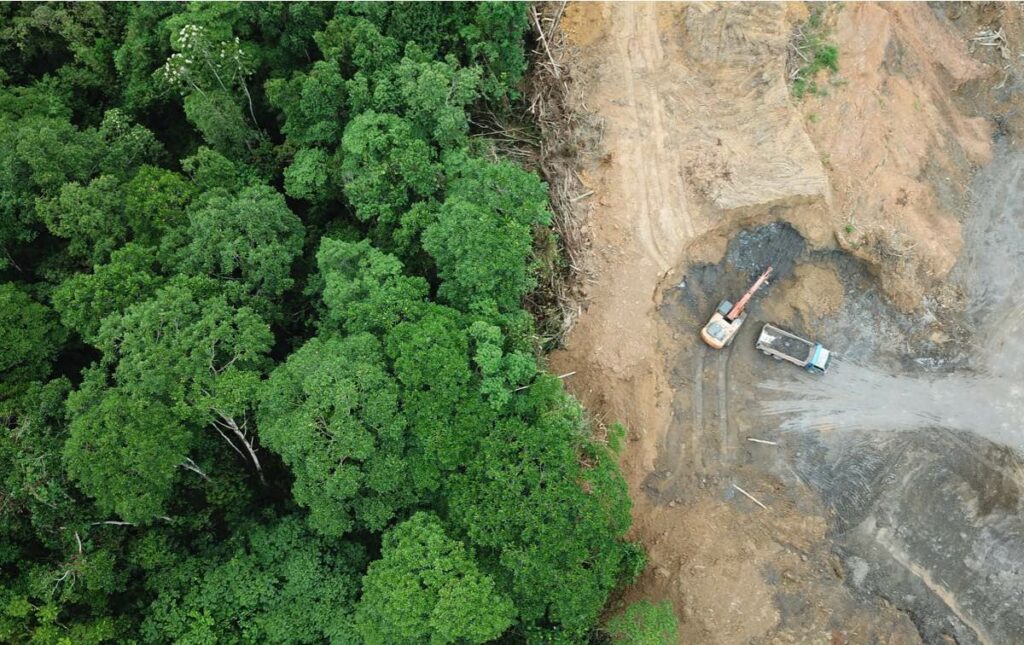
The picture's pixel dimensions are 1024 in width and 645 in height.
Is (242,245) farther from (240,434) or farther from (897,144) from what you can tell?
(897,144)

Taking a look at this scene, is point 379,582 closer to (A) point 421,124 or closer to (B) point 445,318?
(B) point 445,318

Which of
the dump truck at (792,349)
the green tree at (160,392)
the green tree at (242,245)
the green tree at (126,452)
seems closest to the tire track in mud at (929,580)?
the dump truck at (792,349)

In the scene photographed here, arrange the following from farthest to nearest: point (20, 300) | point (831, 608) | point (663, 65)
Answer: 1. point (663, 65)
2. point (831, 608)
3. point (20, 300)

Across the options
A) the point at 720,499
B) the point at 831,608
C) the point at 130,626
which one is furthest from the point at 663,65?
the point at 130,626

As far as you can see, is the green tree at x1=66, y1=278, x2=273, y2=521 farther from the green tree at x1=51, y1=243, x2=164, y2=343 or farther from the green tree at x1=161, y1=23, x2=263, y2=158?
the green tree at x1=161, y1=23, x2=263, y2=158

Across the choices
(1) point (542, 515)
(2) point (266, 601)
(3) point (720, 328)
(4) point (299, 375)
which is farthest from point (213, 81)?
(3) point (720, 328)

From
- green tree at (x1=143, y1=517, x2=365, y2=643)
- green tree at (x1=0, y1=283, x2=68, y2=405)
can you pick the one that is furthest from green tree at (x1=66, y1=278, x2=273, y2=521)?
green tree at (x1=143, y1=517, x2=365, y2=643)

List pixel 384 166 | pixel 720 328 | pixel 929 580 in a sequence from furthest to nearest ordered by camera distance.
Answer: pixel 720 328 → pixel 929 580 → pixel 384 166
